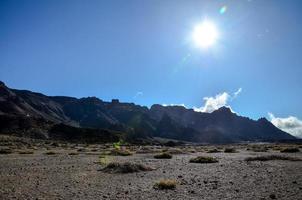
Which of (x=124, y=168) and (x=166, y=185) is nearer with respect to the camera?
(x=166, y=185)

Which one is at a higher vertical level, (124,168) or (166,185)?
(124,168)

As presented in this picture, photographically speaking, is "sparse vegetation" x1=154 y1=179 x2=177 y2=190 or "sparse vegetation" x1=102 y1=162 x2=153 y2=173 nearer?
"sparse vegetation" x1=154 y1=179 x2=177 y2=190

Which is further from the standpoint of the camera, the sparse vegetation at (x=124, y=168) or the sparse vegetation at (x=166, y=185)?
the sparse vegetation at (x=124, y=168)

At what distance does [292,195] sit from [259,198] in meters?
1.59

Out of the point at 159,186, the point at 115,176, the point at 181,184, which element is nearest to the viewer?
the point at 159,186

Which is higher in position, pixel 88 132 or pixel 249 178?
pixel 88 132

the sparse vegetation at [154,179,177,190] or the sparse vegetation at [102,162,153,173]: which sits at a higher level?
the sparse vegetation at [102,162,153,173]

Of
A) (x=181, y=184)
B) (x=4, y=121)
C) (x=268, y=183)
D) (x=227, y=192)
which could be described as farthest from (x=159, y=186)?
(x=4, y=121)

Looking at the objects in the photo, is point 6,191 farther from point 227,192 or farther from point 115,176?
point 227,192

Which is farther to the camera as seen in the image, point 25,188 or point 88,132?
point 88,132

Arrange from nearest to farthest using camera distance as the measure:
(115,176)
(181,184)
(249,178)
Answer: (181,184) < (249,178) < (115,176)

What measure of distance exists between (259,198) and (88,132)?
515 feet

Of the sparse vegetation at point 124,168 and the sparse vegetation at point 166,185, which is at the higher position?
the sparse vegetation at point 124,168

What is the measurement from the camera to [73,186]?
688 inches
